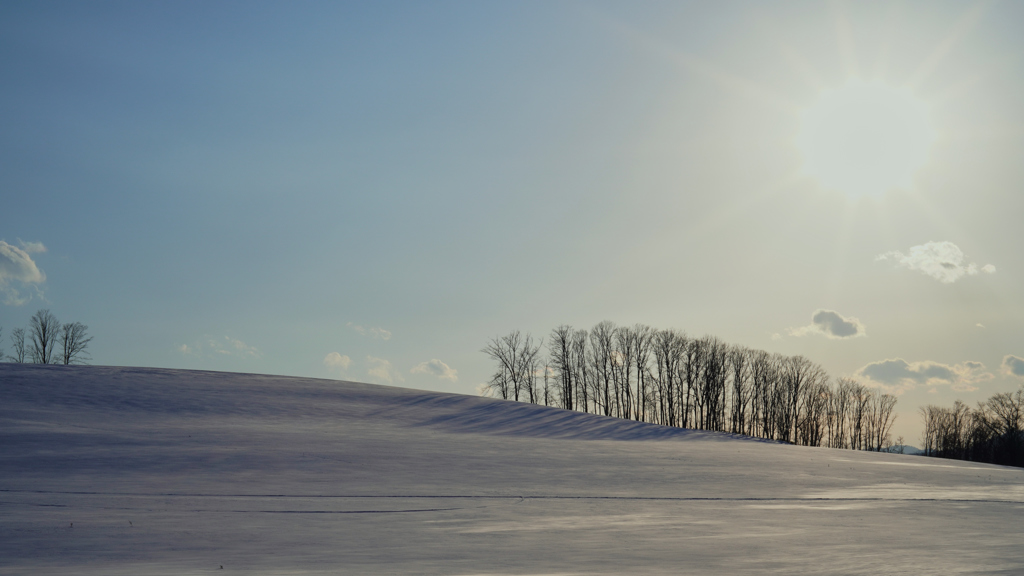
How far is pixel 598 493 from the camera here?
15008 mm

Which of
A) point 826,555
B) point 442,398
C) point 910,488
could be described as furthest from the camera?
point 442,398

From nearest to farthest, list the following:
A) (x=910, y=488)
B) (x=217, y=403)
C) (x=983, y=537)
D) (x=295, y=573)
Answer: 1. (x=295, y=573)
2. (x=983, y=537)
3. (x=910, y=488)
4. (x=217, y=403)

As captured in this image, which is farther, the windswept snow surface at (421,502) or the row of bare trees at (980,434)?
the row of bare trees at (980,434)

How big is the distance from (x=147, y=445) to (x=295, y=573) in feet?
49.6

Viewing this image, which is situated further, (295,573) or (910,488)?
(910,488)

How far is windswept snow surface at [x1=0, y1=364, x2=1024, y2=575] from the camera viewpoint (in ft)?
25.1

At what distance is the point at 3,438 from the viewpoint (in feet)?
60.2

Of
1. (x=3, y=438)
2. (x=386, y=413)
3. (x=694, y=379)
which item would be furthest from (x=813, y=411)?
(x=3, y=438)

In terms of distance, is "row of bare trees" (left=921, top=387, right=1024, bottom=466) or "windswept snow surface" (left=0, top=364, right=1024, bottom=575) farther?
"row of bare trees" (left=921, top=387, right=1024, bottom=466)

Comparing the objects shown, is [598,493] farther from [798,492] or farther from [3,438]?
[3,438]

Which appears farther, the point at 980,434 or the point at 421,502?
A: the point at 980,434

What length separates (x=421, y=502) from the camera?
12680mm

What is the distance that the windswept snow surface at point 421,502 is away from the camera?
7.65 m

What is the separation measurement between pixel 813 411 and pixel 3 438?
84.7 m
